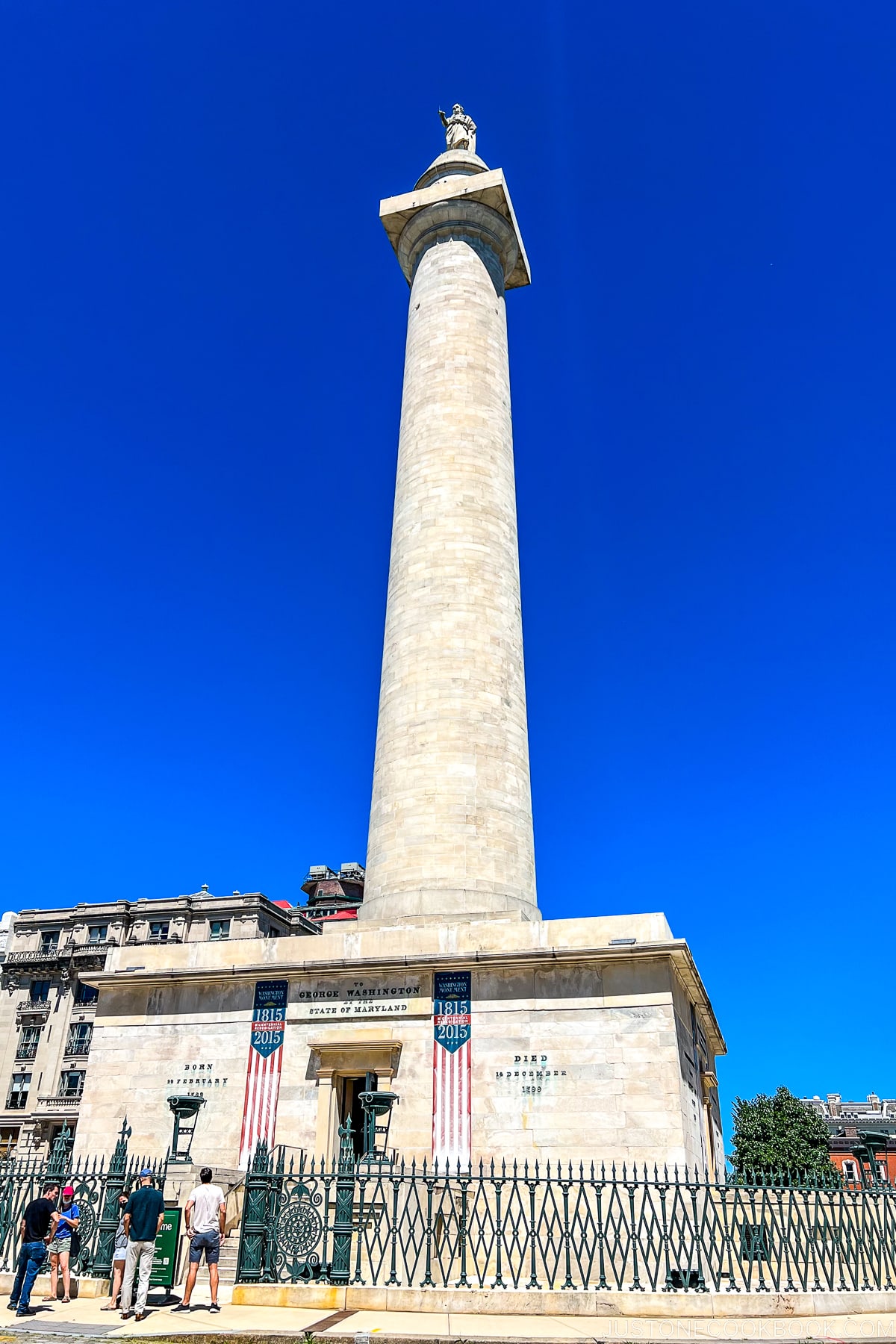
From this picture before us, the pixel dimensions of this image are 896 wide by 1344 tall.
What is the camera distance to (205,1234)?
1322 centimetres

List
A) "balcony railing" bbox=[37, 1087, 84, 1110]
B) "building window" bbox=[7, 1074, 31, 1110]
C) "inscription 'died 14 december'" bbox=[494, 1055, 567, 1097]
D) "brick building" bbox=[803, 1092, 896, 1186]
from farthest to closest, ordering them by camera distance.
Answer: "brick building" bbox=[803, 1092, 896, 1186]
"building window" bbox=[7, 1074, 31, 1110]
"balcony railing" bbox=[37, 1087, 84, 1110]
"inscription 'died 14 december'" bbox=[494, 1055, 567, 1097]

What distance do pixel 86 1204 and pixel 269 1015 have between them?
6.19 m

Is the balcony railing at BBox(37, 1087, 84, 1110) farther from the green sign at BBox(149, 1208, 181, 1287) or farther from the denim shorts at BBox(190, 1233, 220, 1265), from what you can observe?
the denim shorts at BBox(190, 1233, 220, 1265)

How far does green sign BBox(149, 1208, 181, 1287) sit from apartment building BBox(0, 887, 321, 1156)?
37.3 m

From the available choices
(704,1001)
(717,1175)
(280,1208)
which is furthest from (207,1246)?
(717,1175)

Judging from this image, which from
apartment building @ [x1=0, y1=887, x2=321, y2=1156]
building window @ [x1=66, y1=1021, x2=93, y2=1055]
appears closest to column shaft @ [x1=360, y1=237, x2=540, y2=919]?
apartment building @ [x1=0, y1=887, x2=321, y2=1156]

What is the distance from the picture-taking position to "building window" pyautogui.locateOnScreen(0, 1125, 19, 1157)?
51656 mm

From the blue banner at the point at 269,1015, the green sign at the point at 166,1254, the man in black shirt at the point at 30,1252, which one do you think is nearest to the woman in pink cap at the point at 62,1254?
the man in black shirt at the point at 30,1252

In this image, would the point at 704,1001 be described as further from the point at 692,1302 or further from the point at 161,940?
the point at 161,940

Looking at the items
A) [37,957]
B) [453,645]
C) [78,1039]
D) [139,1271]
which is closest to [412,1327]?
[139,1271]

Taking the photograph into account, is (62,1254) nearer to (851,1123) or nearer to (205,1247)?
(205,1247)

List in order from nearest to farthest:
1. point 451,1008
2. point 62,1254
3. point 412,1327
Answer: point 412,1327 → point 62,1254 → point 451,1008

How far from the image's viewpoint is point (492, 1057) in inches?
789

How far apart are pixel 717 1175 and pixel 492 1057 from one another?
10.4m
